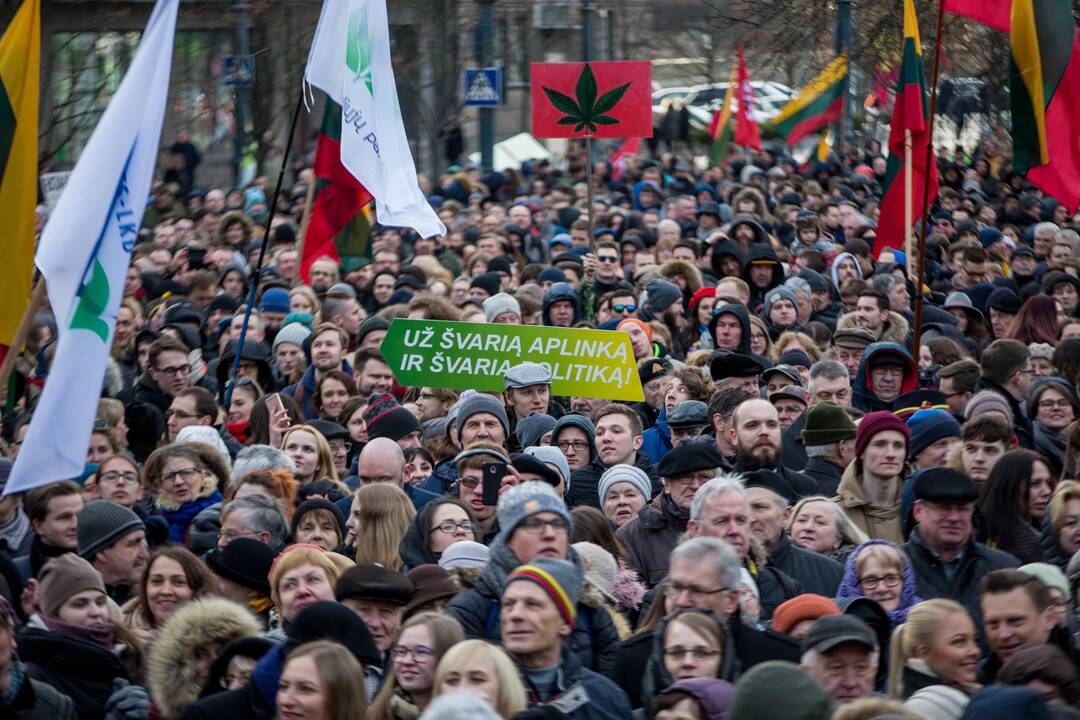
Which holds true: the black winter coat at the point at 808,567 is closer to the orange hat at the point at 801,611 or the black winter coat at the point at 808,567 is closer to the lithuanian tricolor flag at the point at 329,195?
the orange hat at the point at 801,611

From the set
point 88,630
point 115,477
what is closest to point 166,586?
point 88,630

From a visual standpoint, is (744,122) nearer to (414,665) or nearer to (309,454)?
(309,454)

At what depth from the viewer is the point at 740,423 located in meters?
8.38

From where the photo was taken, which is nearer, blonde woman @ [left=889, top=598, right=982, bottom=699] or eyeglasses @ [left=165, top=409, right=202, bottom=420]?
blonde woman @ [left=889, top=598, right=982, bottom=699]

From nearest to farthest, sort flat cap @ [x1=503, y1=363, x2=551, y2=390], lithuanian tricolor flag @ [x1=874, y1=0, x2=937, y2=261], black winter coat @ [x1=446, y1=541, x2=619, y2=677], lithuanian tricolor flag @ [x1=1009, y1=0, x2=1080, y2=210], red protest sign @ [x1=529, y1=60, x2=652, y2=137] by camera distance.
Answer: black winter coat @ [x1=446, y1=541, x2=619, y2=677] → flat cap @ [x1=503, y1=363, x2=551, y2=390] → lithuanian tricolor flag @ [x1=1009, y1=0, x2=1080, y2=210] → lithuanian tricolor flag @ [x1=874, y1=0, x2=937, y2=261] → red protest sign @ [x1=529, y1=60, x2=652, y2=137]

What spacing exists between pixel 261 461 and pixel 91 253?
2.24 metres

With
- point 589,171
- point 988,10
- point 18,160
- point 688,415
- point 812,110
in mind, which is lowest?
point 688,415

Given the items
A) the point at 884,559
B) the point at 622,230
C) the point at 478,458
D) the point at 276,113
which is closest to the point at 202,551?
Answer: the point at 478,458

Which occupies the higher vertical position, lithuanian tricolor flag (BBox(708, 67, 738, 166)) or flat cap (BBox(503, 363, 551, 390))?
lithuanian tricolor flag (BBox(708, 67, 738, 166))

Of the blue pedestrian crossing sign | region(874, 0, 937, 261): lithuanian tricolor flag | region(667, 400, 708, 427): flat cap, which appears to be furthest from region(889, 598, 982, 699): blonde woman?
the blue pedestrian crossing sign

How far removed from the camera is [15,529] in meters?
7.69

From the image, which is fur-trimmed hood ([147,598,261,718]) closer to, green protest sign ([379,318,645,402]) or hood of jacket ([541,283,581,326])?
green protest sign ([379,318,645,402])

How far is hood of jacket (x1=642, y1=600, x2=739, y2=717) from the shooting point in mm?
5727

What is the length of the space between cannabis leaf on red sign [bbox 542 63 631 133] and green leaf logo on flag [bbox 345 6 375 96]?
531cm
